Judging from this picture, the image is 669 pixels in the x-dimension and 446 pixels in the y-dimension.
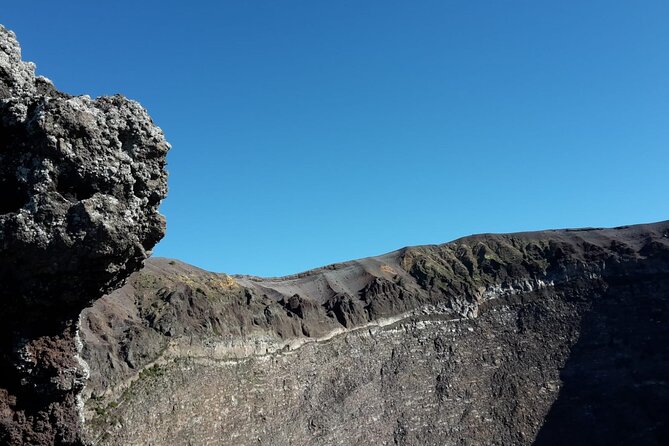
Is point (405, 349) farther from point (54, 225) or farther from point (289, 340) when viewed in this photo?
point (54, 225)

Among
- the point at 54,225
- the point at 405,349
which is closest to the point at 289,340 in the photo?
the point at 405,349

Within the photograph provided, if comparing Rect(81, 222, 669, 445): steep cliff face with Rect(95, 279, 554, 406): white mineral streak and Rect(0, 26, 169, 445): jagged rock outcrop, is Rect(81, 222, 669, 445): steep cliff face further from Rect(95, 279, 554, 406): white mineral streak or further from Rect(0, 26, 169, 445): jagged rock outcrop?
Rect(0, 26, 169, 445): jagged rock outcrop

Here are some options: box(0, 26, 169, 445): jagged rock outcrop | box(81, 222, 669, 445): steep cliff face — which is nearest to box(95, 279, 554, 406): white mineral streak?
box(81, 222, 669, 445): steep cliff face

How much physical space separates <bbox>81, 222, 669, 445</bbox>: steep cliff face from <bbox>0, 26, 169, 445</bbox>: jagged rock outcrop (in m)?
13.9

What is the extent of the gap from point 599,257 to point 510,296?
9.16m

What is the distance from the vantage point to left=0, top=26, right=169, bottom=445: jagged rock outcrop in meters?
6.99

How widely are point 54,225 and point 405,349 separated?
34.5 m

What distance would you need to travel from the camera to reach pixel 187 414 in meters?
24.7

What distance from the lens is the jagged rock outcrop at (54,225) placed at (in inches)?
275

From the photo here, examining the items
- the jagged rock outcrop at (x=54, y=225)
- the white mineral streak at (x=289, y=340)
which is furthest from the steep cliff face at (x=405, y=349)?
the jagged rock outcrop at (x=54, y=225)

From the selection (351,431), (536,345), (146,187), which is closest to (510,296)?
(536,345)

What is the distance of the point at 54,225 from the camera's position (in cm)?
696

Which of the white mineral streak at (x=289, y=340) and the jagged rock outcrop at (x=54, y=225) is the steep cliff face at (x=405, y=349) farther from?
the jagged rock outcrop at (x=54, y=225)

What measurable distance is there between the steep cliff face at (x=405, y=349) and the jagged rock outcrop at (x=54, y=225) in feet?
45.7
